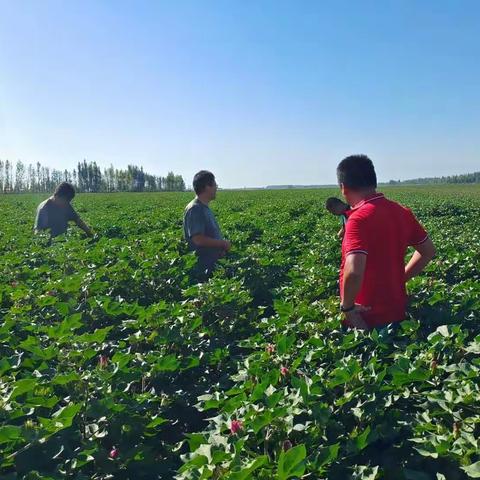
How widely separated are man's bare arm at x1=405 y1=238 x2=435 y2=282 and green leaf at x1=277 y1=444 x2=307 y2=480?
7.19 feet

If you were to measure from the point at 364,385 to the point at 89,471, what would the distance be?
4.40ft

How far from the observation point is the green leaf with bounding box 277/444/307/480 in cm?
157

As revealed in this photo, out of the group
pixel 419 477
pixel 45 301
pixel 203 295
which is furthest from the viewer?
pixel 203 295

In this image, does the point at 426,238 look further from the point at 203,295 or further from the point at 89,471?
the point at 89,471

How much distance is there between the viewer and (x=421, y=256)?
11.5 ft

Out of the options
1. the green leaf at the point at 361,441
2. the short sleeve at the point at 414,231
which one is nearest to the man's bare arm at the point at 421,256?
the short sleeve at the point at 414,231

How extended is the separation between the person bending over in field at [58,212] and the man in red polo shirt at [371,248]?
20.0 feet

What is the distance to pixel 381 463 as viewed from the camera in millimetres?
1983

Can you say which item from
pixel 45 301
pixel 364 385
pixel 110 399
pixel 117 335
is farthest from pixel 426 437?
pixel 45 301

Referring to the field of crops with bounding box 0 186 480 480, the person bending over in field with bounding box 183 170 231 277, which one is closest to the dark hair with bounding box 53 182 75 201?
the person bending over in field with bounding box 183 170 231 277

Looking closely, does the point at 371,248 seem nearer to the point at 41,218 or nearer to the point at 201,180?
the point at 201,180

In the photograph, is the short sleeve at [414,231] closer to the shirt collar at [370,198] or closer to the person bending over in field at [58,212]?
the shirt collar at [370,198]

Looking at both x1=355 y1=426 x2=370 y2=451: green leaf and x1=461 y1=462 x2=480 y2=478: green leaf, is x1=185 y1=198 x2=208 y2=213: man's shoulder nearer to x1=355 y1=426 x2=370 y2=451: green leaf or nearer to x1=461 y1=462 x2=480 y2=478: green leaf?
x1=355 y1=426 x2=370 y2=451: green leaf

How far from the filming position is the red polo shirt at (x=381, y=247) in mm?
3006
